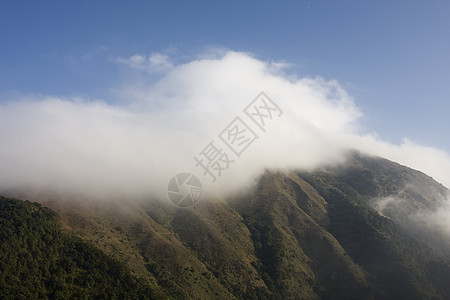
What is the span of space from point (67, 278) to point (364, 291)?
458ft

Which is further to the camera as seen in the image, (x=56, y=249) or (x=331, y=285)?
(x=331, y=285)

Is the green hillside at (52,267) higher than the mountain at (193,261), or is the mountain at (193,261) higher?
the mountain at (193,261)

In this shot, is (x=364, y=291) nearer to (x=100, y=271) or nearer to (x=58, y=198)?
(x=100, y=271)

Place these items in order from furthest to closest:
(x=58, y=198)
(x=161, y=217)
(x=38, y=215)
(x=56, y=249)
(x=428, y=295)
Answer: (x=161, y=217)
(x=58, y=198)
(x=428, y=295)
(x=38, y=215)
(x=56, y=249)

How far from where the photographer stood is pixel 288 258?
188 m

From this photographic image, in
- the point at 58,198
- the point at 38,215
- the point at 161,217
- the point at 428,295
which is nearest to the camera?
the point at 38,215

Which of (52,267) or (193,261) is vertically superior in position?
(193,261)

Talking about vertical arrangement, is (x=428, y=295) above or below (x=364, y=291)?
above

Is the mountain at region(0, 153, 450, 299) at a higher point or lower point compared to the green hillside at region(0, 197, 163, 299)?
higher

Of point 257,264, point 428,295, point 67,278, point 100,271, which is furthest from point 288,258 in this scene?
point 67,278

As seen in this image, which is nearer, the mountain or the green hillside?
the green hillside

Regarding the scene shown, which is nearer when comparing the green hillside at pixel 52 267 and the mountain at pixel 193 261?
the green hillside at pixel 52 267

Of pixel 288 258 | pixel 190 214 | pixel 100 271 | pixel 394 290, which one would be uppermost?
pixel 394 290

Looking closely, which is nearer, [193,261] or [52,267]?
[52,267]
